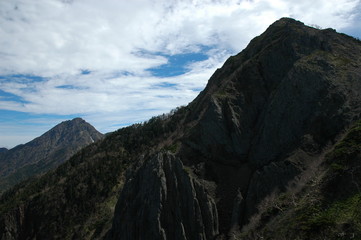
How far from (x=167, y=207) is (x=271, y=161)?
672 inches

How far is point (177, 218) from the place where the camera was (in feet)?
116

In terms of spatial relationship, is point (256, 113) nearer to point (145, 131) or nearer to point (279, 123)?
point (279, 123)

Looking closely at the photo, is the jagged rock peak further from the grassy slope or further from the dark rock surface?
the grassy slope

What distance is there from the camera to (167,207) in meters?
36.2

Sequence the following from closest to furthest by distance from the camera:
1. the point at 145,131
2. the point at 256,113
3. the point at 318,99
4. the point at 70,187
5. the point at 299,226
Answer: the point at 299,226 < the point at 318,99 < the point at 256,113 < the point at 70,187 < the point at 145,131

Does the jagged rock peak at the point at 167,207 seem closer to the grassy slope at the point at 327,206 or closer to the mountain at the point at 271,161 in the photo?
the mountain at the point at 271,161

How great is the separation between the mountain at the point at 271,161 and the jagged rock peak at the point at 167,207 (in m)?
0.14

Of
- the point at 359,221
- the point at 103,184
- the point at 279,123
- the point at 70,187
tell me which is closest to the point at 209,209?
the point at 279,123

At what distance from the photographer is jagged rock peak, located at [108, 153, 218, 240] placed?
3466 centimetres

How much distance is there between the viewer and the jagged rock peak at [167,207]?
1364 inches

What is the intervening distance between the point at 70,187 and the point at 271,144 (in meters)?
82.5

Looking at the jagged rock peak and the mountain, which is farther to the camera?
the jagged rock peak

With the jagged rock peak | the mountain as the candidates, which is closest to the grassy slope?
Result: the mountain

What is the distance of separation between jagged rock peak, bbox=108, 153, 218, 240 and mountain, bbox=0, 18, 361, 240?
5.5 inches
